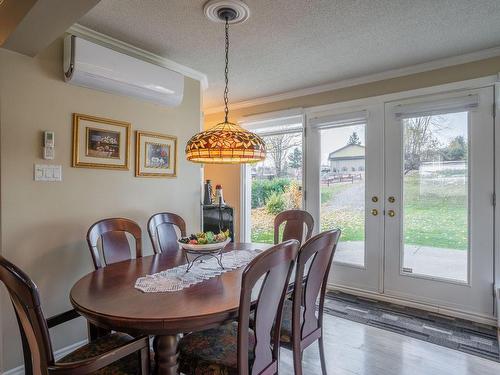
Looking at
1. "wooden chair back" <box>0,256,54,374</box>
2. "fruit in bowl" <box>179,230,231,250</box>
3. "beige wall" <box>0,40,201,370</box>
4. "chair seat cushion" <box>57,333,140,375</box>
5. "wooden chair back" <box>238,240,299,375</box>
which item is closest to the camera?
"wooden chair back" <box>0,256,54,374</box>

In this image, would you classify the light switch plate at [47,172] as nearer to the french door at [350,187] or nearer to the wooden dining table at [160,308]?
the wooden dining table at [160,308]

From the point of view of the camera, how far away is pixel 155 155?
9.50 ft

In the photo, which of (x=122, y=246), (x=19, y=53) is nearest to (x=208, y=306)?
(x=122, y=246)

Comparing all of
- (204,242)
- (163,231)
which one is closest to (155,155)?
(163,231)

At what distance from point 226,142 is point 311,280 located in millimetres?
961

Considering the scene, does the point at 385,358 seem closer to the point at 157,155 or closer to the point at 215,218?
the point at 215,218

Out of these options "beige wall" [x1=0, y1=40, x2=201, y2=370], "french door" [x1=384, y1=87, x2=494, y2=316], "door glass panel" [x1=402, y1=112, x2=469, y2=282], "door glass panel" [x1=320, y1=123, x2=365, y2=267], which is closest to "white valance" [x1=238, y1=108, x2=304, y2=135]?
"door glass panel" [x1=320, y1=123, x2=365, y2=267]

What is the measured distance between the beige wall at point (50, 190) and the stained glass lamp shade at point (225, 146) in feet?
3.17

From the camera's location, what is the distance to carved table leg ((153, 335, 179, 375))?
136 centimetres

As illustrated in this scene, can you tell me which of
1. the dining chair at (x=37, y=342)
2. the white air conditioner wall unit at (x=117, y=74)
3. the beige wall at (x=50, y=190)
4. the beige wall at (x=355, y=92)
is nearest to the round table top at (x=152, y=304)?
the dining chair at (x=37, y=342)

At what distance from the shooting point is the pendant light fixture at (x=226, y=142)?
1913mm

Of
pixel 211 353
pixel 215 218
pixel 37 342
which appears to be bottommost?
pixel 211 353

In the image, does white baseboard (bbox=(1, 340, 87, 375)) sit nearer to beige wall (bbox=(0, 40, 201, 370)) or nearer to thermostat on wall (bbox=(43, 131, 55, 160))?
beige wall (bbox=(0, 40, 201, 370))

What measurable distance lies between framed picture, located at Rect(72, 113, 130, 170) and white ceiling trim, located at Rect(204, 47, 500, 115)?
212cm
